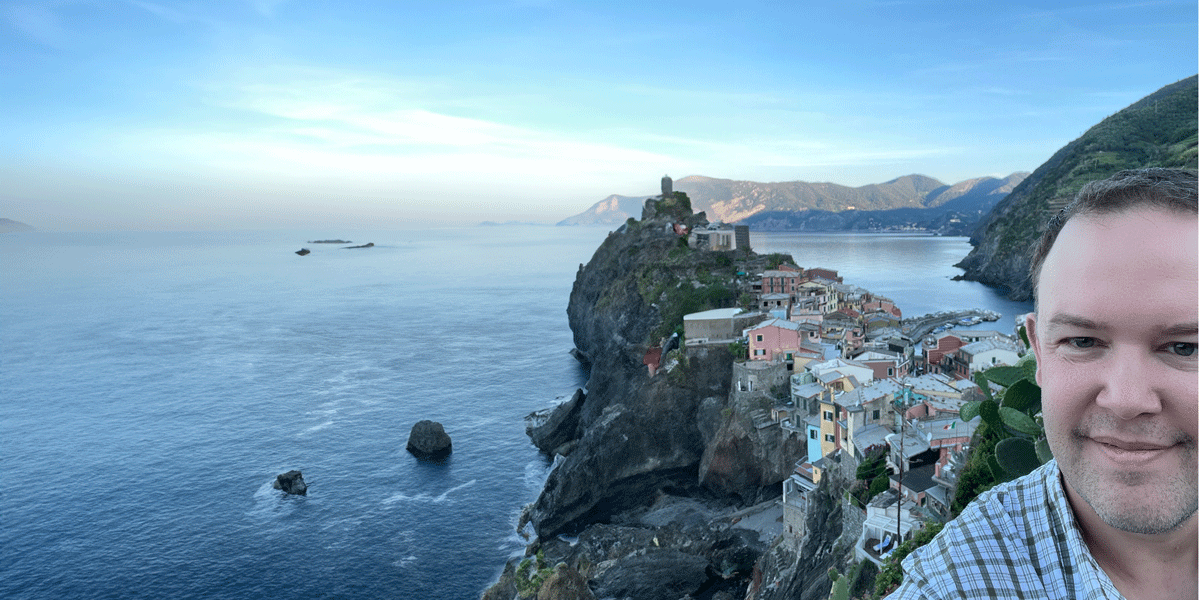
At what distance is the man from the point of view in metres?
1.68

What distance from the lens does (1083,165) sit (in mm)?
100688

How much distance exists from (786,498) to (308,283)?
5131 inches

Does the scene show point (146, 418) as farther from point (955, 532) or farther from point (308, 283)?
point (308, 283)

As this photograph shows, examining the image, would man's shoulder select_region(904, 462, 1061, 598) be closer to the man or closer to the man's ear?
the man

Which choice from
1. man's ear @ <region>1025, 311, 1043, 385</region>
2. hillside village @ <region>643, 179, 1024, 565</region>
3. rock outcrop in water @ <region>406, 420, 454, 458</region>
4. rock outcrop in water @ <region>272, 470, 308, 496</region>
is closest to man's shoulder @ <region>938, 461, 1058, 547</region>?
man's ear @ <region>1025, 311, 1043, 385</region>

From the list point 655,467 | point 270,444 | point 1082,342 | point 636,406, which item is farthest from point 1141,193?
point 270,444

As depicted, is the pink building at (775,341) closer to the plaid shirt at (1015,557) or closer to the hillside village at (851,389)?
the hillside village at (851,389)

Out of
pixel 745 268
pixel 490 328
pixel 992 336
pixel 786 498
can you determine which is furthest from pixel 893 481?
pixel 490 328

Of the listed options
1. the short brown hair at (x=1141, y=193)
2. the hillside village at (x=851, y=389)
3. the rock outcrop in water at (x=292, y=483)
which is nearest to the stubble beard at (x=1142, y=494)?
the short brown hair at (x=1141, y=193)

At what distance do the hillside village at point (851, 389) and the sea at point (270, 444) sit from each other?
13690mm

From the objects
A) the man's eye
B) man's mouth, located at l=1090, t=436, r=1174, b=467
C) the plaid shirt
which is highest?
the man's eye

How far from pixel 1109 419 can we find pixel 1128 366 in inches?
6.0

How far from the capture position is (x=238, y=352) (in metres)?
69.6

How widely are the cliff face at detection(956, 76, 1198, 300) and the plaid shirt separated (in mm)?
99259
